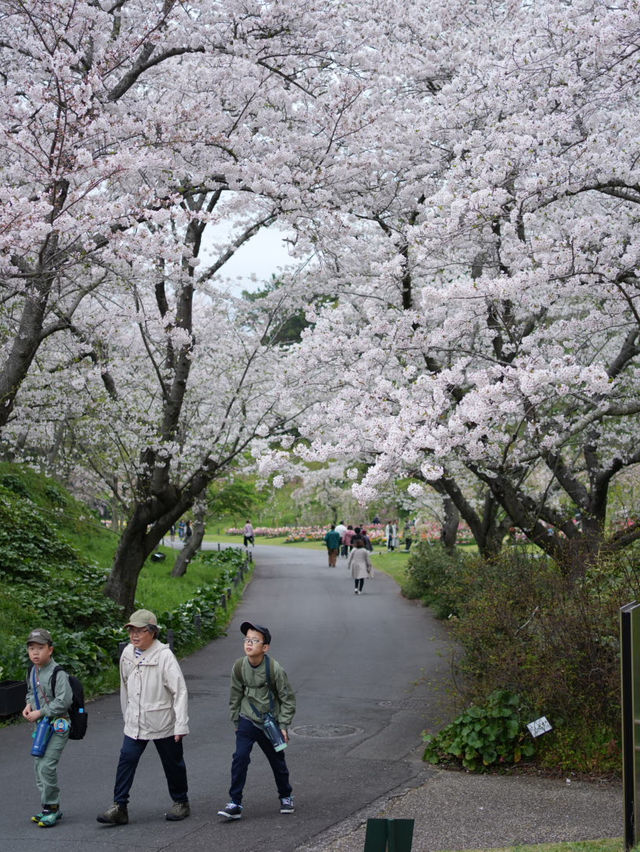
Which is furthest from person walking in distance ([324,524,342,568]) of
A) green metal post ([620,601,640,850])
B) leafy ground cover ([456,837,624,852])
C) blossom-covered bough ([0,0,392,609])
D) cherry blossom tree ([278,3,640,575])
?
green metal post ([620,601,640,850])

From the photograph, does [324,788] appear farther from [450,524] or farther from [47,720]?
[450,524]

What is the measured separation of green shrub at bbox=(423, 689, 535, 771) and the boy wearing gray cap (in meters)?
3.72

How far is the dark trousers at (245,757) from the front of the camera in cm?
674

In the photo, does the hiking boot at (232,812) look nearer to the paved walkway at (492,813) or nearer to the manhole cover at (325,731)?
the paved walkway at (492,813)

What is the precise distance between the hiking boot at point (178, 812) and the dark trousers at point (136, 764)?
0.12ft

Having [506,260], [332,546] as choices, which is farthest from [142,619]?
[332,546]

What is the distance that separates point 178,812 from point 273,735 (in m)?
0.93

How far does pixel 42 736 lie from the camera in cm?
670

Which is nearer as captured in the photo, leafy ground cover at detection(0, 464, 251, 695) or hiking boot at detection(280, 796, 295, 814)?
hiking boot at detection(280, 796, 295, 814)

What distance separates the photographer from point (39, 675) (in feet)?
22.6

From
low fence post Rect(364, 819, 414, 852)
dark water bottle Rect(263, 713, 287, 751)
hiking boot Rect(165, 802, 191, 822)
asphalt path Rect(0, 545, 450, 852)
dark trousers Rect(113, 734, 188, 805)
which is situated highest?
low fence post Rect(364, 819, 414, 852)

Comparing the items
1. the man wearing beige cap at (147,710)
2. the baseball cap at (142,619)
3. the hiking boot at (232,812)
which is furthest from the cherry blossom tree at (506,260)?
the hiking boot at (232,812)

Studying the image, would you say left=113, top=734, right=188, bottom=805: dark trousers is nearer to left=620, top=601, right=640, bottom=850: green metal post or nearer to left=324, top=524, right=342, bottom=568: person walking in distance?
left=620, top=601, right=640, bottom=850: green metal post

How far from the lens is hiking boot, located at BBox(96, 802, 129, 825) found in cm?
659
